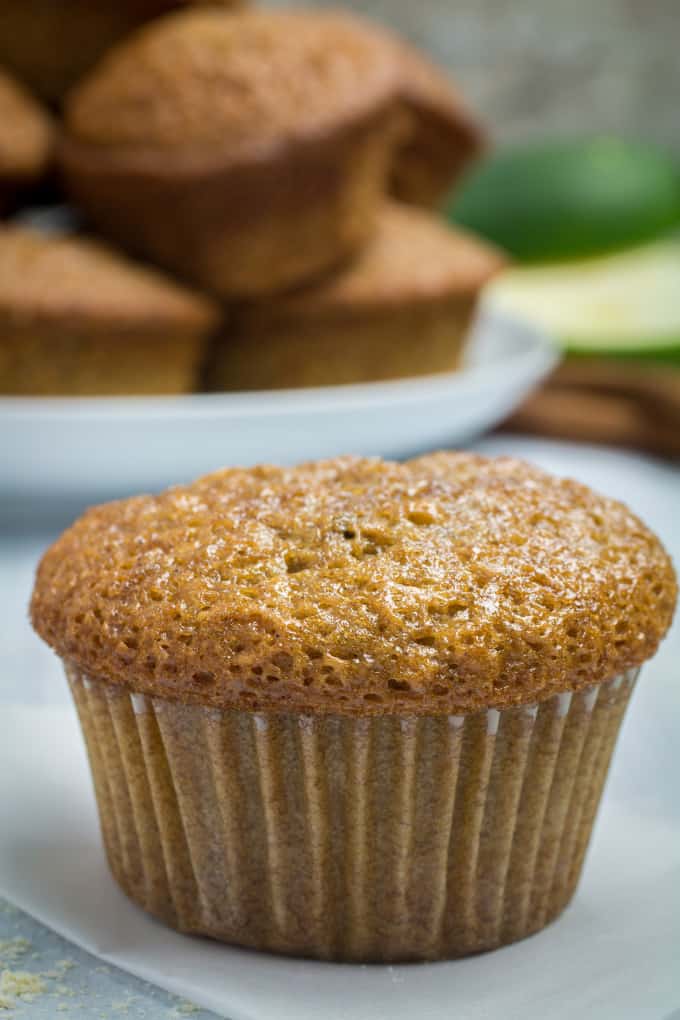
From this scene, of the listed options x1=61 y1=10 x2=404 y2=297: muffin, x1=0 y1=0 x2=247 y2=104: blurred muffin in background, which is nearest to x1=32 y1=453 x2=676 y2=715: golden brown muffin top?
x1=61 y1=10 x2=404 y2=297: muffin

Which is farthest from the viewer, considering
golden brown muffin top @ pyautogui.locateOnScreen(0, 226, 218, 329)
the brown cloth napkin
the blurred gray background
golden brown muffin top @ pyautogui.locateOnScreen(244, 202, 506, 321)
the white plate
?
the blurred gray background

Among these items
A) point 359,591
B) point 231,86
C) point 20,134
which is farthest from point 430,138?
point 359,591

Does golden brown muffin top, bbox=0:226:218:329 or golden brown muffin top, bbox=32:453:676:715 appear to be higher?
golden brown muffin top, bbox=32:453:676:715

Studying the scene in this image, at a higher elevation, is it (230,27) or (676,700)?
(230,27)

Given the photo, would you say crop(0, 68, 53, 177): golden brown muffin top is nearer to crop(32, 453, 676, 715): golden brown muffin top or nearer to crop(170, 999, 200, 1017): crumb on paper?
crop(32, 453, 676, 715): golden brown muffin top

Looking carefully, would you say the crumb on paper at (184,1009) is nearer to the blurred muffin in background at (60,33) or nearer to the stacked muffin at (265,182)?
the stacked muffin at (265,182)

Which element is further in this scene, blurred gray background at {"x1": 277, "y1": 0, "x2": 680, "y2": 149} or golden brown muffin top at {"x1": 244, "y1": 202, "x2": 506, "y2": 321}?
blurred gray background at {"x1": 277, "y1": 0, "x2": 680, "y2": 149}

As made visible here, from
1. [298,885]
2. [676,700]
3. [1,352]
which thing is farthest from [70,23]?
[298,885]

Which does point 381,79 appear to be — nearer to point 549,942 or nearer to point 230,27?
point 230,27

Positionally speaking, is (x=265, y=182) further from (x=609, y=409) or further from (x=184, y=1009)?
(x=184, y=1009)
